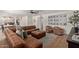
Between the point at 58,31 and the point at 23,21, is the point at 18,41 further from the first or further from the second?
the point at 58,31

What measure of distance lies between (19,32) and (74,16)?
1.06m

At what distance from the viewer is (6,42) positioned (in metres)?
2.53

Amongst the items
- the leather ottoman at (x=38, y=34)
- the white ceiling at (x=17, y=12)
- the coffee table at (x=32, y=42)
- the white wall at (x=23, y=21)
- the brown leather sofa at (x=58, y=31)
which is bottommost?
the coffee table at (x=32, y=42)

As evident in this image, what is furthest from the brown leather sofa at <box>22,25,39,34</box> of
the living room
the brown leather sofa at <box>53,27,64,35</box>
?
the brown leather sofa at <box>53,27,64,35</box>

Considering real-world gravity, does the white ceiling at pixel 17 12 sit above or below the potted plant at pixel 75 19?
above

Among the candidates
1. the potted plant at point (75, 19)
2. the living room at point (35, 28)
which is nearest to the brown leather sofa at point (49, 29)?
the living room at point (35, 28)

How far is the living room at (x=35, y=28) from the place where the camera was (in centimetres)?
251

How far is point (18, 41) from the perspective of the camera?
2.50m

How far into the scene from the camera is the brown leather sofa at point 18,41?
2.50 meters

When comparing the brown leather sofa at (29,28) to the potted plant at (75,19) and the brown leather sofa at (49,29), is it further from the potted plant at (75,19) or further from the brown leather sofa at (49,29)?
the potted plant at (75,19)

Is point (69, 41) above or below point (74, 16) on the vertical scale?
below
